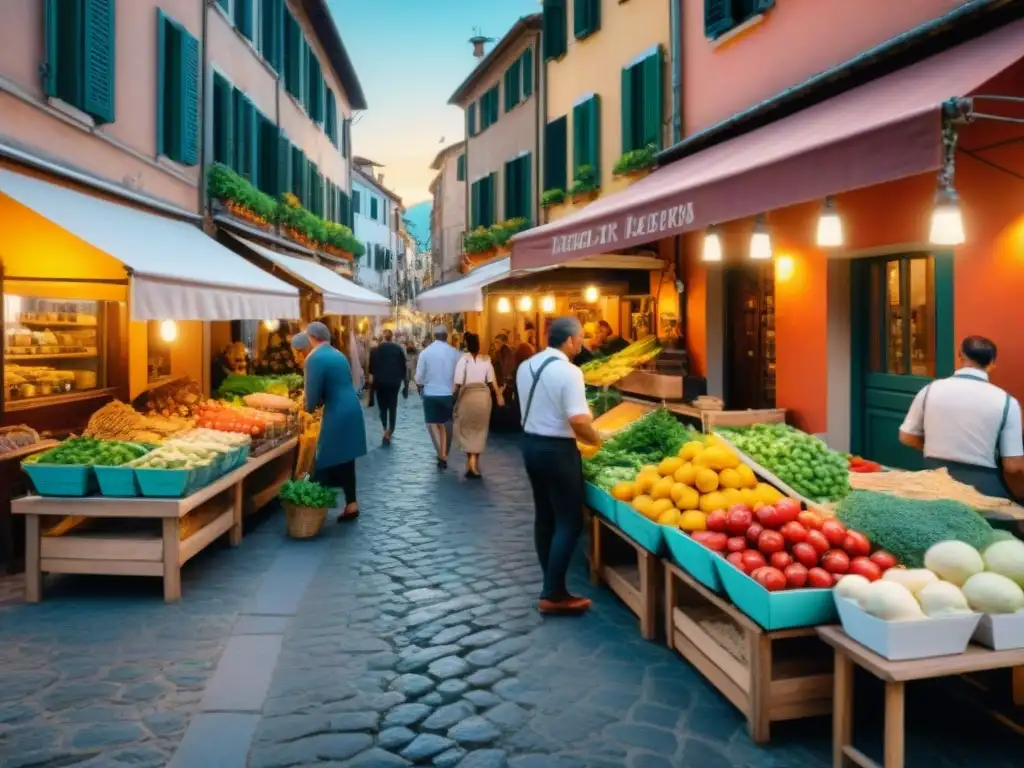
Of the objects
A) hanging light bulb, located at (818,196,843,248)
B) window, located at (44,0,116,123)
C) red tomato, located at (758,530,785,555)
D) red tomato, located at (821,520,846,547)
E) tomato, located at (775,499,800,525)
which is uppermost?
window, located at (44,0,116,123)

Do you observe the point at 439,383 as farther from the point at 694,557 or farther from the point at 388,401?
the point at 694,557

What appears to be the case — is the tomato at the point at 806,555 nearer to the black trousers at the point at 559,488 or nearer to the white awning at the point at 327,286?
the black trousers at the point at 559,488

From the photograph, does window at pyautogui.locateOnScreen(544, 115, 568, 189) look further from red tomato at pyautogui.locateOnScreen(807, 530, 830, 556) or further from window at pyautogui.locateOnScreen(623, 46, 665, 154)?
red tomato at pyautogui.locateOnScreen(807, 530, 830, 556)

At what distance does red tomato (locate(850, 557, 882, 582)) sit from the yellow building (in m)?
8.75

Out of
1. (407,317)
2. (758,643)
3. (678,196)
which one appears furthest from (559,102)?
(407,317)

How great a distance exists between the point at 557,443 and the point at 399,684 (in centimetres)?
187

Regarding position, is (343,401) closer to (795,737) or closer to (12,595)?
(12,595)

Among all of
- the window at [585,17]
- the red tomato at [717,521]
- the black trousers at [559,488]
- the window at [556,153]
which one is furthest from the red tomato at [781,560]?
the window at [556,153]

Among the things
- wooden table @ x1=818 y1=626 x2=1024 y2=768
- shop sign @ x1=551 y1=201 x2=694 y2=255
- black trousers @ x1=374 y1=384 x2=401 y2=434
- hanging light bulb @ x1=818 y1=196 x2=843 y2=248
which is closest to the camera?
wooden table @ x1=818 y1=626 x2=1024 y2=768

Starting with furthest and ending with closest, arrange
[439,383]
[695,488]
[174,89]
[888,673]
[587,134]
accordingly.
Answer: [587,134], [439,383], [174,89], [695,488], [888,673]

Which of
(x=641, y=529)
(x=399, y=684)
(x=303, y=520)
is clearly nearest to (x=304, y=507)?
(x=303, y=520)

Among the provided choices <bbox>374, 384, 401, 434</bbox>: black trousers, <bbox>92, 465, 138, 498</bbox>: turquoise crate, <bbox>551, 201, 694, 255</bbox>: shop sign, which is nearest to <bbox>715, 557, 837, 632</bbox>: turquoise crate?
<bbox>551, 201, 694, 255</bbox>: shop sign

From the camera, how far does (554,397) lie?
221 inches

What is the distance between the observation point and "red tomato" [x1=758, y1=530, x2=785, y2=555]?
14.3 ft
